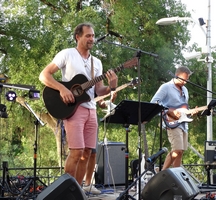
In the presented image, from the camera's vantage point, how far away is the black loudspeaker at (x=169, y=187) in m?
4.49

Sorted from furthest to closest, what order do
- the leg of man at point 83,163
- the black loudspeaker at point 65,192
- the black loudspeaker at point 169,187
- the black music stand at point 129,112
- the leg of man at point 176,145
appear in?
the leg of man at point 176,145
the black music stand at point 129,112
the leg of man at point 83,163
the black loudspeaker at point 169,187
the black loudspeaker at point 65,192

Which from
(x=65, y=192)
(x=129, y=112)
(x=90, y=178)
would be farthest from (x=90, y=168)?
(x=65, y=192)

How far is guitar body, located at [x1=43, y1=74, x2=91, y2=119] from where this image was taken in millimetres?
4715

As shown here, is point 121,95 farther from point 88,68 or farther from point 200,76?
point 88,68

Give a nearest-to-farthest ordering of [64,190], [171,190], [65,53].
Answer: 1. [64,190]
2. [171,190]
3. [65,53]

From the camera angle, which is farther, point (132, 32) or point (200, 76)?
point (200, 76)

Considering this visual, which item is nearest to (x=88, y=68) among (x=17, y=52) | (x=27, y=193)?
(x=27, y=193)

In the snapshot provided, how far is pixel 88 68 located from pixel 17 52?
867 cm

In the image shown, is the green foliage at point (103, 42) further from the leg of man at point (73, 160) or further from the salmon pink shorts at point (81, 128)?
the leg of man at point (73, 160)

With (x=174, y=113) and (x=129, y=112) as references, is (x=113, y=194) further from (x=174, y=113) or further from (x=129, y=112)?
(x=129, y=112)

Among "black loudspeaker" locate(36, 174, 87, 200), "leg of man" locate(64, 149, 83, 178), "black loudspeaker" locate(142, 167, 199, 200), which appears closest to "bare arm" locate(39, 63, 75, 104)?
"leg of man" locate(64, 149, 83, 178)

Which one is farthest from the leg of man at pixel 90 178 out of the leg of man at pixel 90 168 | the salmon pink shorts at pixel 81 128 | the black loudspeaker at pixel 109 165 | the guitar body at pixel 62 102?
the guitar body at pixel 62 102

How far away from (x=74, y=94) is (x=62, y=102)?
0.15m

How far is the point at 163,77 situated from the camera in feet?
48.1
